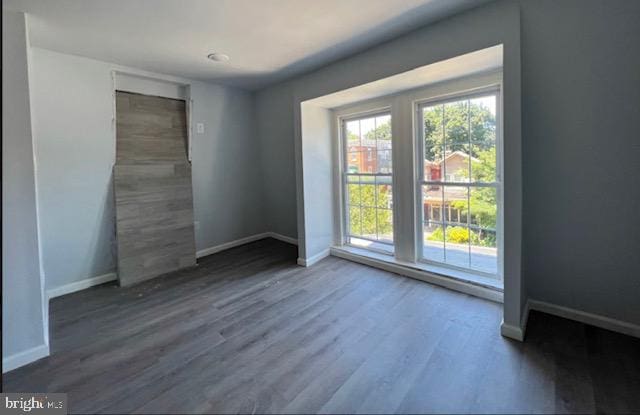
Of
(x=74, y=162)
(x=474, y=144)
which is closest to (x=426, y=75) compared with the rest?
(x=474, y=144)

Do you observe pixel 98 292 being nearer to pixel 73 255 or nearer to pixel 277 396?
pixel 73 255

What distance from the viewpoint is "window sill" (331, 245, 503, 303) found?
104 inches

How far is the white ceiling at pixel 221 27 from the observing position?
2.12 metres

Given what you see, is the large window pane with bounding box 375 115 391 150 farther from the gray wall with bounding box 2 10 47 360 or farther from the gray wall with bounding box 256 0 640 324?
the gray wall with bounding box 2 10 47 360

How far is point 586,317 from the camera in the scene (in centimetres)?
219

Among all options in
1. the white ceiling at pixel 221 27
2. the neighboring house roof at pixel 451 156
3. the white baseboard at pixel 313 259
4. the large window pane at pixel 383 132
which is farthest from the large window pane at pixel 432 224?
the white ceiling at pixel 221 27

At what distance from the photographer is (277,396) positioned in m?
1.62

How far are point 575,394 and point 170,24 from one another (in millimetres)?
3708

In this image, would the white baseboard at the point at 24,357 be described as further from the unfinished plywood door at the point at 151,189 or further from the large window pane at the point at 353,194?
the large window pane at the point at 353,194

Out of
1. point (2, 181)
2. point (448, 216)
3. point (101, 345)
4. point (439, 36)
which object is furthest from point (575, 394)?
point (2, 181)

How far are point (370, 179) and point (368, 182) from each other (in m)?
0.05

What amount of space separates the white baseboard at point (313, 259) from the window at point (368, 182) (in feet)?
1.26

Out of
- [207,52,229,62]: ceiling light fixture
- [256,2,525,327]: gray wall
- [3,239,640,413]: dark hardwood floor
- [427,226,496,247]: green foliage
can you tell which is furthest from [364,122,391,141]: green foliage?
[207,52,229,62]: ceiling light fixture

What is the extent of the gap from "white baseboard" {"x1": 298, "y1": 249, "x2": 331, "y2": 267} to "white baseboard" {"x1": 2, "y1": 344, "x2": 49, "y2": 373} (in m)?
2.36
